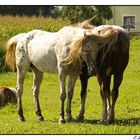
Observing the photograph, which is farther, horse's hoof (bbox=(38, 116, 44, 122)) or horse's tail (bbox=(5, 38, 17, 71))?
horse's tail (bbox=(5, 38, 17, 71))

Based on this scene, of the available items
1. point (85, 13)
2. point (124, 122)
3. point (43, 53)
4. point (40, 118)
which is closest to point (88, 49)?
point (43, 53)

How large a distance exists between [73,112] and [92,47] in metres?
2.60

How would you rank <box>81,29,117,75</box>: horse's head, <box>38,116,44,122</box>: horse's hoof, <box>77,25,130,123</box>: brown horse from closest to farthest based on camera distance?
<box>81,29,117,75</box>: horse's head, <box>77,25,130,123</box>: brown horse, <box>38,116,44,122</box>: horse's hoof

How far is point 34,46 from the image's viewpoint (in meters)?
9.05

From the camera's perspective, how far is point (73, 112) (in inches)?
410

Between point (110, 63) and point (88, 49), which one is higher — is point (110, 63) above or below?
below

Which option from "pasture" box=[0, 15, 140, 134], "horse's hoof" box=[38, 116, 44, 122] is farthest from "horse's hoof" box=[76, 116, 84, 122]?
"horse's hoof" box=[38, 116, 44, 122]

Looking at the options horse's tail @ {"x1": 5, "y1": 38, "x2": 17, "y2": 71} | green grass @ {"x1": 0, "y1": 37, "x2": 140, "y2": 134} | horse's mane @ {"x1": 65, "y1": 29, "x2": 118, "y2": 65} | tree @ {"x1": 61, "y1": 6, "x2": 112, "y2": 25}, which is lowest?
green grass @ {"x1": 0, "y1": 37, "x2": 140, "y2": 134}

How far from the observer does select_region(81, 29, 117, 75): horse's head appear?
26.5 ft

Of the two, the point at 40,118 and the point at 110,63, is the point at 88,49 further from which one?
the point at 40,118

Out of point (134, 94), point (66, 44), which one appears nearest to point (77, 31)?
point (66, 44)

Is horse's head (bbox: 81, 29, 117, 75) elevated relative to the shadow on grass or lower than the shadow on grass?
elevated

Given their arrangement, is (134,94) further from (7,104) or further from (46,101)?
(7,104)

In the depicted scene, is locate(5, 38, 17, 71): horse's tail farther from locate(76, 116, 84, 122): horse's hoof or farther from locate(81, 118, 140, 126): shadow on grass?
locate(81, 118, 140, 126): shadow on grass
